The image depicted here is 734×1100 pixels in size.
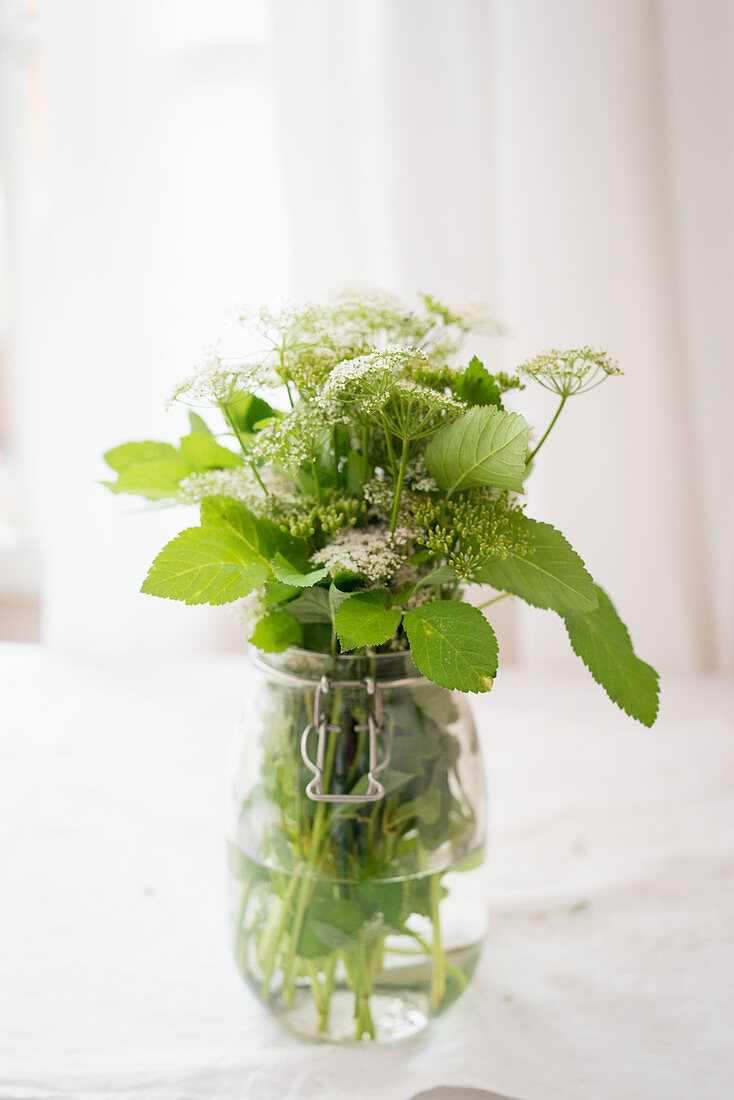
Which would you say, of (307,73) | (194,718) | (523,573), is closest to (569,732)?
(194,718)

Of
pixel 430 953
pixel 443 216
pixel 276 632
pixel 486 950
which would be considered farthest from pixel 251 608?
pixel 443 216

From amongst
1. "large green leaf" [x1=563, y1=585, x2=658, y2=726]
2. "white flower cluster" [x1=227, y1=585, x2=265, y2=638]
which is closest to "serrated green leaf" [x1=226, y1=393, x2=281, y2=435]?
"white flower cluster" [x1=227, y1=585, x2=265, y2=638]

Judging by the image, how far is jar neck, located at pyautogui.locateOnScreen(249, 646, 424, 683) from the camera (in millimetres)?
567

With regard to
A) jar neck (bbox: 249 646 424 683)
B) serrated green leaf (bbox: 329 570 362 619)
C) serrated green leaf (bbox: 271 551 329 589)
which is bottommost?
jar neck (bbox: 249 646 424 683)

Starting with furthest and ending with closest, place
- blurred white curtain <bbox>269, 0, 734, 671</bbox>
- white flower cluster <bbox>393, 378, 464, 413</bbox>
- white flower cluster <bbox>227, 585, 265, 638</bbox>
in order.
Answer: blurred white curtain <bbox>269, 0, 734, 671</bbox>
white flower cluster <bbox>227, 585, 265, 638</bbox>
white flower cluster <bbox>393, 378, 464, 413</bbox>

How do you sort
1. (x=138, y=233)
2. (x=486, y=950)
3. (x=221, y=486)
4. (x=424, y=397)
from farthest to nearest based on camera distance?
(x=138, y=233), (x=486, y=950), (x=221, y=486), (x=424, y=397)

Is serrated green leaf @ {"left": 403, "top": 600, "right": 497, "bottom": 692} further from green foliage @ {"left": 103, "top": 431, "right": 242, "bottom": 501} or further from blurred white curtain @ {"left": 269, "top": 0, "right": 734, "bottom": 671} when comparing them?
blurred white curtain @ {"left": 269, "top": 0, "right": 734, "bottom": 671}

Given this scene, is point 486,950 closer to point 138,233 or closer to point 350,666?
point 350,666

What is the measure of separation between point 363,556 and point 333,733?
139 millimetres

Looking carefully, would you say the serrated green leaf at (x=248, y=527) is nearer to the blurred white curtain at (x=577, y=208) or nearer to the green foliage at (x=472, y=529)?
the green foliage at (x=472, y=529)

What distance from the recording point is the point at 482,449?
469 millimetres

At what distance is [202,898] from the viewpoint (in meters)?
0.78

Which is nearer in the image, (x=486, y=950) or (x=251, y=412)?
(x=251, y=412)

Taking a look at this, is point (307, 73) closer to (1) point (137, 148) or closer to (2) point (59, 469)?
(1) point (137, 148)
